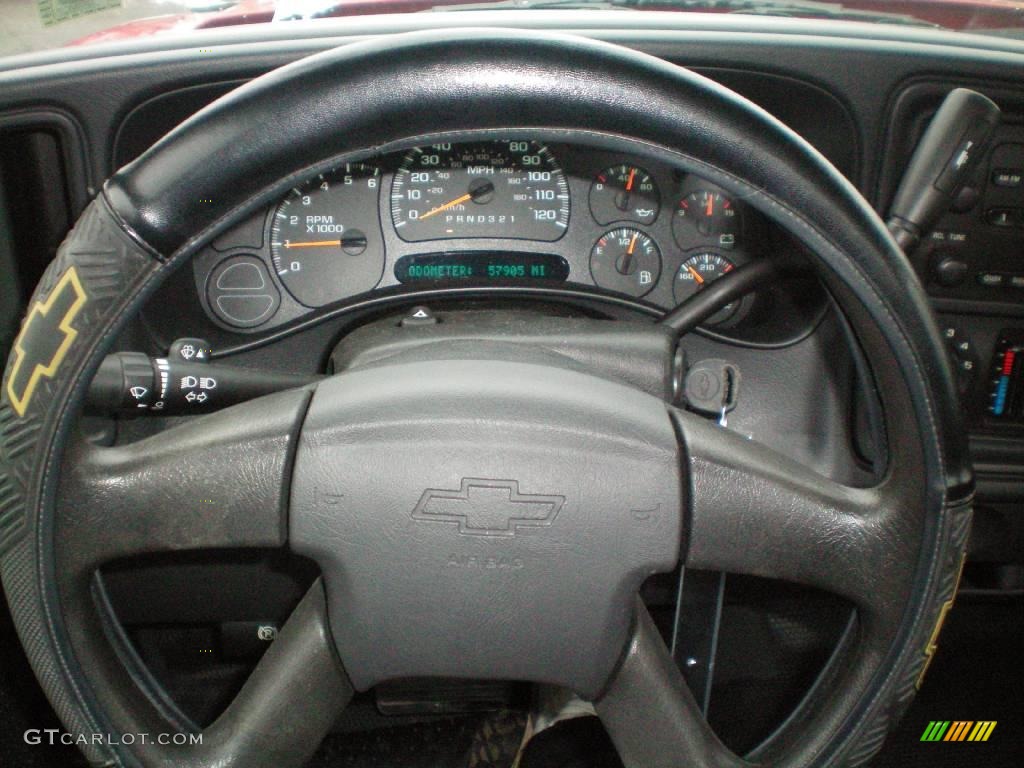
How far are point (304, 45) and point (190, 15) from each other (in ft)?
0.97

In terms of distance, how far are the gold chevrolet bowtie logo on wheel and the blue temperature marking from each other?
4.94ft

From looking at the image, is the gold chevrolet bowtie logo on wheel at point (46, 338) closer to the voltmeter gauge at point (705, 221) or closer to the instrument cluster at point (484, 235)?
the instrument cluster at point (484, 235)

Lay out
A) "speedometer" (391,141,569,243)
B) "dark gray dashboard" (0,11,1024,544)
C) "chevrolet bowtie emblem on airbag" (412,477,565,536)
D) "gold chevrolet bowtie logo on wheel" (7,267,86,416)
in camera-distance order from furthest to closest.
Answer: "speedometer" (391,141,569,243) < "dark gray dashboard" (0,11,1024,544) < "chevrolet bowtie emblem on airbag" (412,477,565,536) < "gold chevrolet bowtie logo on wheel" (7,267,86,416)

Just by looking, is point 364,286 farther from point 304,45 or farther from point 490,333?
point 490,333

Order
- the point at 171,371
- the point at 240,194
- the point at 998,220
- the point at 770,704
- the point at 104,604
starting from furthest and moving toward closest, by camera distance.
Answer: the point at 770,704, the point at 998,220, the point at 171,371, the point at 104,604, the point at 240,194

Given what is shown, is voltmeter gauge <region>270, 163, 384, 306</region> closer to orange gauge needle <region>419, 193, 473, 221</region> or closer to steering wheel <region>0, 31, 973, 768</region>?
orange gauge needle <region>419, 193, 473, 221</region>

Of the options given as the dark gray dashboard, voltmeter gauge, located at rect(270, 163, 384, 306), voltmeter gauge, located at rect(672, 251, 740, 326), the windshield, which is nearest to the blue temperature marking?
the dark gray dashboard

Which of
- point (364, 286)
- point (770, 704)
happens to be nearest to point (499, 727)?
point (770, 704)

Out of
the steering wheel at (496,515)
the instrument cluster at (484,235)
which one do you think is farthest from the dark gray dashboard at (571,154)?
the steering wheel at (496,515)

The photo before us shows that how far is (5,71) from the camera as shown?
150 centimetres

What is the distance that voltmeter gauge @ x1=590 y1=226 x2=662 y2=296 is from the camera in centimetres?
173

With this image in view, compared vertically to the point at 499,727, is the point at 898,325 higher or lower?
higher

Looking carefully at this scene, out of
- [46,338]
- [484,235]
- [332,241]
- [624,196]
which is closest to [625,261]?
[624,196]

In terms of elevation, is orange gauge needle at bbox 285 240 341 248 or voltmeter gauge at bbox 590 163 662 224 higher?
voltmeter gauge at bbox 590 163 662 224
